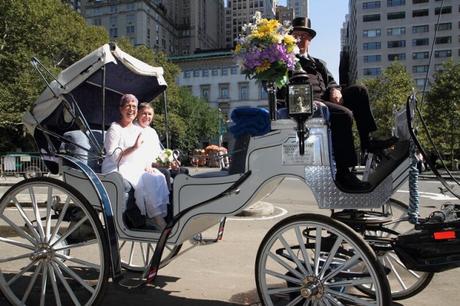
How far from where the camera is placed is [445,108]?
38.8m

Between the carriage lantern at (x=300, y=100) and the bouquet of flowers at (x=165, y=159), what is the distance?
2030 mm

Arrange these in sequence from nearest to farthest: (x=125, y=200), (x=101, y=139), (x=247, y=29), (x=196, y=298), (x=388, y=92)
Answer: (x=247, y=29) → (x=125, y=200) → (x=196, y=298) → (x=101, y=139) → (x=388, y=92)

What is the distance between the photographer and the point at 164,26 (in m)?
138

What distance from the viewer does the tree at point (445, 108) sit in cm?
3838

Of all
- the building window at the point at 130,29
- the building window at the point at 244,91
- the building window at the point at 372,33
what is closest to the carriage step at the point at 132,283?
the building window at the point at 244,91

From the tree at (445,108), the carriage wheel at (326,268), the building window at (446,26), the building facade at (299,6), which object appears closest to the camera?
the carriage wheel at (326,268)

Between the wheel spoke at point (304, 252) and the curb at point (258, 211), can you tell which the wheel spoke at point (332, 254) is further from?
the curb at point (258, 211)

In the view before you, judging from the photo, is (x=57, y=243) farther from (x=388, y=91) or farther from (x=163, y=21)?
(x=163, y=21)

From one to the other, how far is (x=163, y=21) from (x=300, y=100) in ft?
461

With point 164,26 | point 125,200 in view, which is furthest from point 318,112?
point 164,26

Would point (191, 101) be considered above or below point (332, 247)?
above

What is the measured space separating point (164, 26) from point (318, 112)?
5505 inches

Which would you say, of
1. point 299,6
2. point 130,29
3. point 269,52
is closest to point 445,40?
point 130,29

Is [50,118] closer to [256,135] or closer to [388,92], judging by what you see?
[256,135]
